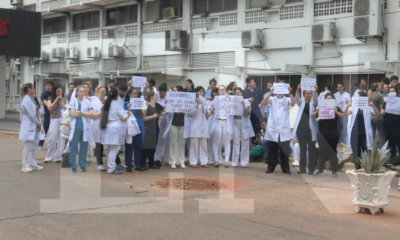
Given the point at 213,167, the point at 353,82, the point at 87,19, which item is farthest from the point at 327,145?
the point at 87,19

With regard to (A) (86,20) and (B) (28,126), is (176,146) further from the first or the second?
(A) (86,20)

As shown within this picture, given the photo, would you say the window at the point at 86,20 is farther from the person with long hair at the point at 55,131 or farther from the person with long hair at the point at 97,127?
the person with long hair at the point at 97,127

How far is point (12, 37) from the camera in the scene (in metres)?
26.6

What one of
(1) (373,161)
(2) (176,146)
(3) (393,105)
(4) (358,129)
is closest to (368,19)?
(3) (393,105)

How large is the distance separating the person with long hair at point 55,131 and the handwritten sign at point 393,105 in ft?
24.2

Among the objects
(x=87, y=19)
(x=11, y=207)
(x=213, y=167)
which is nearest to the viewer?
(x=11, y=207)

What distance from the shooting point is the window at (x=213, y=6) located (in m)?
25.4

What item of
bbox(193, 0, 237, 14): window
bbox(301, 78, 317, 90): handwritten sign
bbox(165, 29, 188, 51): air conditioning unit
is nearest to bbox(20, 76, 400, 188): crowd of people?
bbox(301, 78, 317, 90): handwritten sign

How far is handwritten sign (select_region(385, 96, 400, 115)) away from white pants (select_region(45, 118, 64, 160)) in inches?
290

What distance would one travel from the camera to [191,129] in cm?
1265

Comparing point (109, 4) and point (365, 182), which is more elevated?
point (109, 4)

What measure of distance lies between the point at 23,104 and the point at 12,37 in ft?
55.5

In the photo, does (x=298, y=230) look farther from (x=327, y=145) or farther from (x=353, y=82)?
(x=353, y=82)

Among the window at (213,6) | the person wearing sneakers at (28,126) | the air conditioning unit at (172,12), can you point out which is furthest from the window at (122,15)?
the person wearing sneakers at (28,126)
